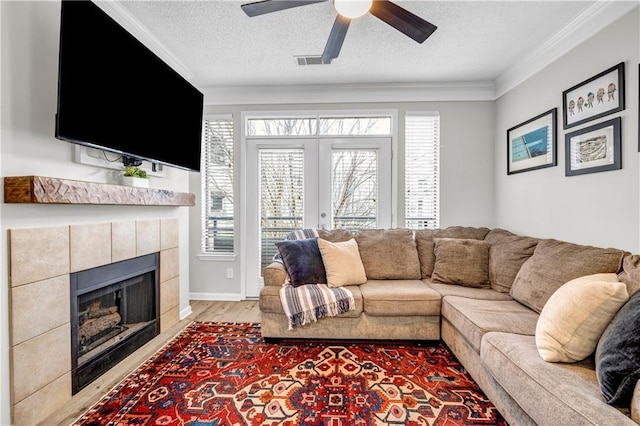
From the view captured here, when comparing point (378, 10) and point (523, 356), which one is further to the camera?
point (378, 10)

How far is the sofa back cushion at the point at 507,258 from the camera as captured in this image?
240 cm

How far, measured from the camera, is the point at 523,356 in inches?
55.6

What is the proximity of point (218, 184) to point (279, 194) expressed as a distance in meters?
0.82

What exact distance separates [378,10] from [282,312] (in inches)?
91.5

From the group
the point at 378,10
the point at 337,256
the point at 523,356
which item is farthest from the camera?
the point at 337,256

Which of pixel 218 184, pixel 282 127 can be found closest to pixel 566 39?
pixel 282 127

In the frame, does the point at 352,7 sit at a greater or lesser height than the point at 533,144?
greater

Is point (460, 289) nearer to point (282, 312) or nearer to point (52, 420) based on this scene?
point (282, 312)

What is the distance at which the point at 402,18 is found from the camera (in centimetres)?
177

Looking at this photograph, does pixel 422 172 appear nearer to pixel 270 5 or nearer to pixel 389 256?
pixel 389 256

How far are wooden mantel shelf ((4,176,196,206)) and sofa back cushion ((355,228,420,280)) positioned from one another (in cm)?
201

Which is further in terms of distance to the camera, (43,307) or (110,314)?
(110,314)

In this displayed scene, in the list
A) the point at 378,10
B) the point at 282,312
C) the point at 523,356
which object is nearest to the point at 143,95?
the point at 378,10

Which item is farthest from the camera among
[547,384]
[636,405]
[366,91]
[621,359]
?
[366,91]
